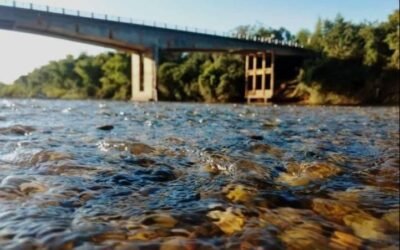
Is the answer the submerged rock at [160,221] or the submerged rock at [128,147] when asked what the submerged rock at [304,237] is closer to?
the submerged rock at [160,221]

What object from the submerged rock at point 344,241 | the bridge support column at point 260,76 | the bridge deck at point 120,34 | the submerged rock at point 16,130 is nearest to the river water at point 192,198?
the submerged rock at point 344,241

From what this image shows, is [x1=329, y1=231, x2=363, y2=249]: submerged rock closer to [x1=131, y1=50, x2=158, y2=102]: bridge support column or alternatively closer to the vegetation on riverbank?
the vegetation on riverbank

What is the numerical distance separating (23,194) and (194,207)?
1.17 meters

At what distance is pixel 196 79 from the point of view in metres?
59.7

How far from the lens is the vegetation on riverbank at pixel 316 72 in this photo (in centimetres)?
4188

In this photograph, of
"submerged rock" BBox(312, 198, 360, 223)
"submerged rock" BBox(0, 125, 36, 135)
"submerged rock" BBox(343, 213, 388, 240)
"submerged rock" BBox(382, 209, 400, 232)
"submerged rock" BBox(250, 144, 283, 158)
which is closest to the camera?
"submerged rock" BBox(343, 213, 388, 240)

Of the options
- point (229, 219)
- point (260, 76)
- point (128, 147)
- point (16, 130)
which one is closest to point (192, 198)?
point (229, 219)

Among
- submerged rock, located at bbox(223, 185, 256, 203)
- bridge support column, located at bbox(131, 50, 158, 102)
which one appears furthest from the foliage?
submerged rock, located at bbox(223, 185, 256, 203)

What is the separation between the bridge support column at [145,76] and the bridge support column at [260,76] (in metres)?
11.5

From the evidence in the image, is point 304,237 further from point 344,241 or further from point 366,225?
point 366,225

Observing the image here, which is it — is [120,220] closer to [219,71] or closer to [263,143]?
[263,143]

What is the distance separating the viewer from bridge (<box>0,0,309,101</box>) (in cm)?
3797

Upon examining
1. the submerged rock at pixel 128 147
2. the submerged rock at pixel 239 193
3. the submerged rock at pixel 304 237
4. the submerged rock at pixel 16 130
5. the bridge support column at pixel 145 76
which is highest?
the bridge support column at pixel 145 76

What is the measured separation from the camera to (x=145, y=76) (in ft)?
165
